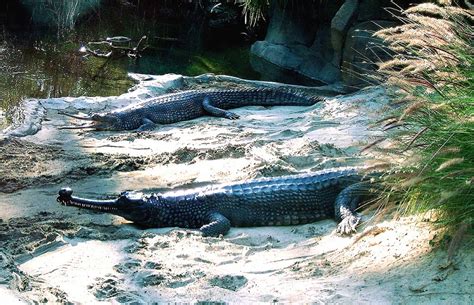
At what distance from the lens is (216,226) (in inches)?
193

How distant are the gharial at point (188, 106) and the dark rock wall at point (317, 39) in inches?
46.7

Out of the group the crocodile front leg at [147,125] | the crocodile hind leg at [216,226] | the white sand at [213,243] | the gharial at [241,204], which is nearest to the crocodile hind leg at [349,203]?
the gharial at [241,204]

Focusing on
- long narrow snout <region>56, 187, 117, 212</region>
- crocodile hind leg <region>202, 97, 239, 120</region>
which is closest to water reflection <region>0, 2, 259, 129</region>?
crocodile hind leg <region>202, 97, 239, 120</region>

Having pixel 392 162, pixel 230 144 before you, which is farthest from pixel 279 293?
pixel 230 144

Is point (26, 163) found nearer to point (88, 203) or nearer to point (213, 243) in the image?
point (88, 203)

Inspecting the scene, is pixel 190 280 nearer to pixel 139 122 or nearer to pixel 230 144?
pixel 230 144

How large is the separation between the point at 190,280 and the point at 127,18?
593 inches

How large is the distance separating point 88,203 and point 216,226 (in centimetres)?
96

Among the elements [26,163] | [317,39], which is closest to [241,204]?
[26,163]

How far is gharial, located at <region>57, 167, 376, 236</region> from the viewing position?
5.03 m

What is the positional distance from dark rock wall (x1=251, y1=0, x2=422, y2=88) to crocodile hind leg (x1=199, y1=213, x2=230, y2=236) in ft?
16.3

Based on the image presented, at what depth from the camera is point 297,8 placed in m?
12.3

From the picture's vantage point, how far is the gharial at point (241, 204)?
5031 millimetres

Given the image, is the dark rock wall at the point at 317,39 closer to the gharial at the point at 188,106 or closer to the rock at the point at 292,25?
the rock at the point at 292,25
